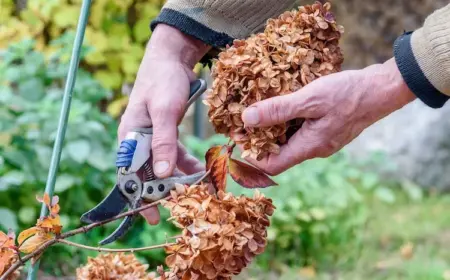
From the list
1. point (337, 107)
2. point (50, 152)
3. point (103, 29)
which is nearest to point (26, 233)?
point (337, 107)

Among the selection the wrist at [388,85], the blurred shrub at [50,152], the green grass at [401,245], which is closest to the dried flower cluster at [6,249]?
the wrist at [388,85]

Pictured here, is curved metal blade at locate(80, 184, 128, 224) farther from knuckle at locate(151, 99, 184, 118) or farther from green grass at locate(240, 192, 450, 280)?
green grass at locate(240, 192, 450, 280)

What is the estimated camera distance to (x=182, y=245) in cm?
147

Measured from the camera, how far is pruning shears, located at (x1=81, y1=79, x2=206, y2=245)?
1681 mm

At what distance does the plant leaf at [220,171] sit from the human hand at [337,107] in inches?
3.3

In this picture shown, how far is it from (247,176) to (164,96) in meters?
0.26

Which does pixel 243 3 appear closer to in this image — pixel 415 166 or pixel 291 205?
pixel 291 205

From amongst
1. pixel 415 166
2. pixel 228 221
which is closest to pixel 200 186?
pixel 228 221

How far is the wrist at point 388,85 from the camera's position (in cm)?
162

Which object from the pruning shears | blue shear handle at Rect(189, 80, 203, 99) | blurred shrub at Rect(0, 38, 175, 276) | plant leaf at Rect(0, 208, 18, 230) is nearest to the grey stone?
blurred shrub at Rect(0, 38, 175, 276)

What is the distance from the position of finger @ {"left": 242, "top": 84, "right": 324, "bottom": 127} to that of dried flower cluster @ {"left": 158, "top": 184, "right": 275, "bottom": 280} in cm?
15

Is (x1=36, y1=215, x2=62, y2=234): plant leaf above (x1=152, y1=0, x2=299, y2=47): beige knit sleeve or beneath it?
beneath

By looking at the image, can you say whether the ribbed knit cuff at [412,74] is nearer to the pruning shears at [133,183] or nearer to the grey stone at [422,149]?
the pruning shears at [133,183]

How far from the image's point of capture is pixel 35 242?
1548 mm
